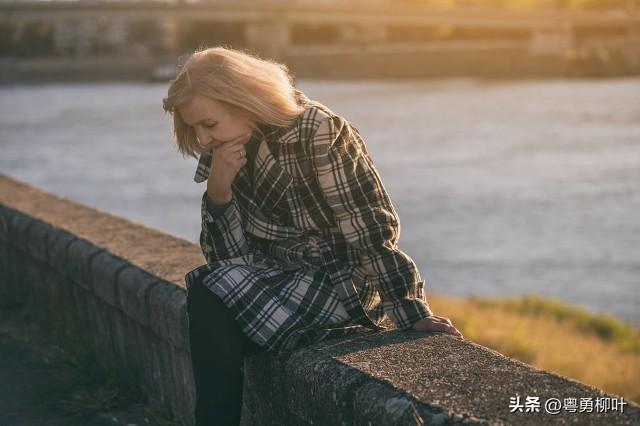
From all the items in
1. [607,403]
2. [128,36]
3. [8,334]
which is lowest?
[128,36]

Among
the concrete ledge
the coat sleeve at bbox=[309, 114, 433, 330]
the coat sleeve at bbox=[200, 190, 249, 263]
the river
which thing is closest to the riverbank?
the river

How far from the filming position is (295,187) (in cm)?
221

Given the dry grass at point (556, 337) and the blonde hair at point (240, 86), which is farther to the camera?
the dry grass at point (556, 337)

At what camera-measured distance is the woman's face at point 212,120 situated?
2.17 metres

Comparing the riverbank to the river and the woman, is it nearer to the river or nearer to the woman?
the river

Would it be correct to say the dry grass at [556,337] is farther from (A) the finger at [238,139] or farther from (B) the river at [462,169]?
(A) the finger at [238,139]

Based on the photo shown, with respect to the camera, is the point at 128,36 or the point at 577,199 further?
the point at 128,36

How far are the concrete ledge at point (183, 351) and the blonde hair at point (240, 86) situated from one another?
0.51 metres

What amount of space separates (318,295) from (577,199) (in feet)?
78.4

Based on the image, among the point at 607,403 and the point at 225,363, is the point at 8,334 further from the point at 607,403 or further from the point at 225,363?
the point at 607,403

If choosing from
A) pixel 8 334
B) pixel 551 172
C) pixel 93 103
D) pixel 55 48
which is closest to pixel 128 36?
pixel 55 48

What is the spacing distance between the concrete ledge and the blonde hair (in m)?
0.51

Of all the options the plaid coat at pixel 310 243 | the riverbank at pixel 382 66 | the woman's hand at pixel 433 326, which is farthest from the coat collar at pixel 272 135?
the riverbank at pixel 382 66

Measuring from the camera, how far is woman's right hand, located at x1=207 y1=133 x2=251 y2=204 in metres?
2.24
